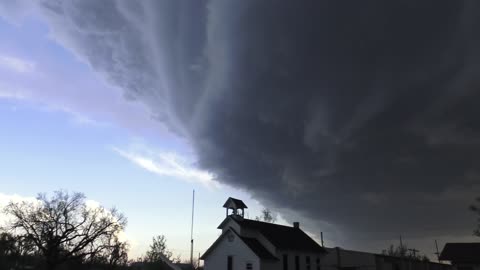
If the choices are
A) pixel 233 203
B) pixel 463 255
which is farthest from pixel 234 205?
pixel 463 255

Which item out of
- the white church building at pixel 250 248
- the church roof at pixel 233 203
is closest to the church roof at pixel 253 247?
the white church building at pixel 250 248

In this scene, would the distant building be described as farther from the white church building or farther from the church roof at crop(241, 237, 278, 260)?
the church roof at crop(241, 237, 278, 260)

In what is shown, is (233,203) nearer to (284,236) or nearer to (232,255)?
(232,255)

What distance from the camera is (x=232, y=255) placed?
57.2 metres

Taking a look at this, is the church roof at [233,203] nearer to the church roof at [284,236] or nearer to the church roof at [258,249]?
the church roof at [284,236]

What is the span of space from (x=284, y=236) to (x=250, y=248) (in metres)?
11.6

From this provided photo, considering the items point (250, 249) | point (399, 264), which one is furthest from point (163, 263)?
point (399, 264)

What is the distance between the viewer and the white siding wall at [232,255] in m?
55.6

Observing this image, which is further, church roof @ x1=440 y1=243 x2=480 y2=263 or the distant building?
church roof @ x1=440 y1=243 x2=480 y2=263

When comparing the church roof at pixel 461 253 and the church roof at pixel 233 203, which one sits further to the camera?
the church roof at pixel 461 253

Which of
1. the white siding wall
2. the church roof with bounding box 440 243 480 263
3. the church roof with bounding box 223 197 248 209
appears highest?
the church roof with bounding box 223 197 248 209

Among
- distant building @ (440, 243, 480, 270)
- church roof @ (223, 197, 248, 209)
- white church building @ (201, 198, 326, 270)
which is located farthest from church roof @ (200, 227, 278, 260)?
distant building @ (440, 243, 480, 270)

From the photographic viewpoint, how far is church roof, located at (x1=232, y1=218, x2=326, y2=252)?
198 feet

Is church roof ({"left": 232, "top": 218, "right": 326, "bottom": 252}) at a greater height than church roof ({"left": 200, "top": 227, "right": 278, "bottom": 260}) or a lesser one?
greater
